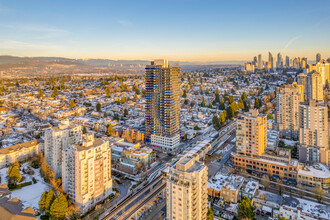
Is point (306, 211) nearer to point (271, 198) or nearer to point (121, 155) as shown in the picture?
point (271, 198)

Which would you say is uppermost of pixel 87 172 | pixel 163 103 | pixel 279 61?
pixel 279 61

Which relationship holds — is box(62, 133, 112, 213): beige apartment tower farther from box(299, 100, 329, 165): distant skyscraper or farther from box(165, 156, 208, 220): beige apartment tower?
box(299, 100, 329, 165): distant skyscraper

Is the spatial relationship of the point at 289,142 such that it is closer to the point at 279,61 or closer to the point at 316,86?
the point at 316,86

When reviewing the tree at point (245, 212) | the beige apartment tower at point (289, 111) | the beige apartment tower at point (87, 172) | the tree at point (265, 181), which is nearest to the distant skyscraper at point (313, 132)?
the beige apartment tower at point (289, 111)

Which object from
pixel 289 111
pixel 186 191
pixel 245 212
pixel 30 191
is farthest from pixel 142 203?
pixel 289 111

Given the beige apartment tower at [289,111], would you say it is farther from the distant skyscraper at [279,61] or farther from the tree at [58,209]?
the distant skyscraper at [279,61]

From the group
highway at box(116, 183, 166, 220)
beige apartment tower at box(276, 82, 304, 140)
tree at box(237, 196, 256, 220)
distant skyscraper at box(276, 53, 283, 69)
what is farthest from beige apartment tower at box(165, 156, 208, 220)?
distant skyscraper at box(276, 53, 283, 69)

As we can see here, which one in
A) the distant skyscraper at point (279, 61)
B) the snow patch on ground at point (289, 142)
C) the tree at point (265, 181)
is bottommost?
the tree at point (265, 181)
